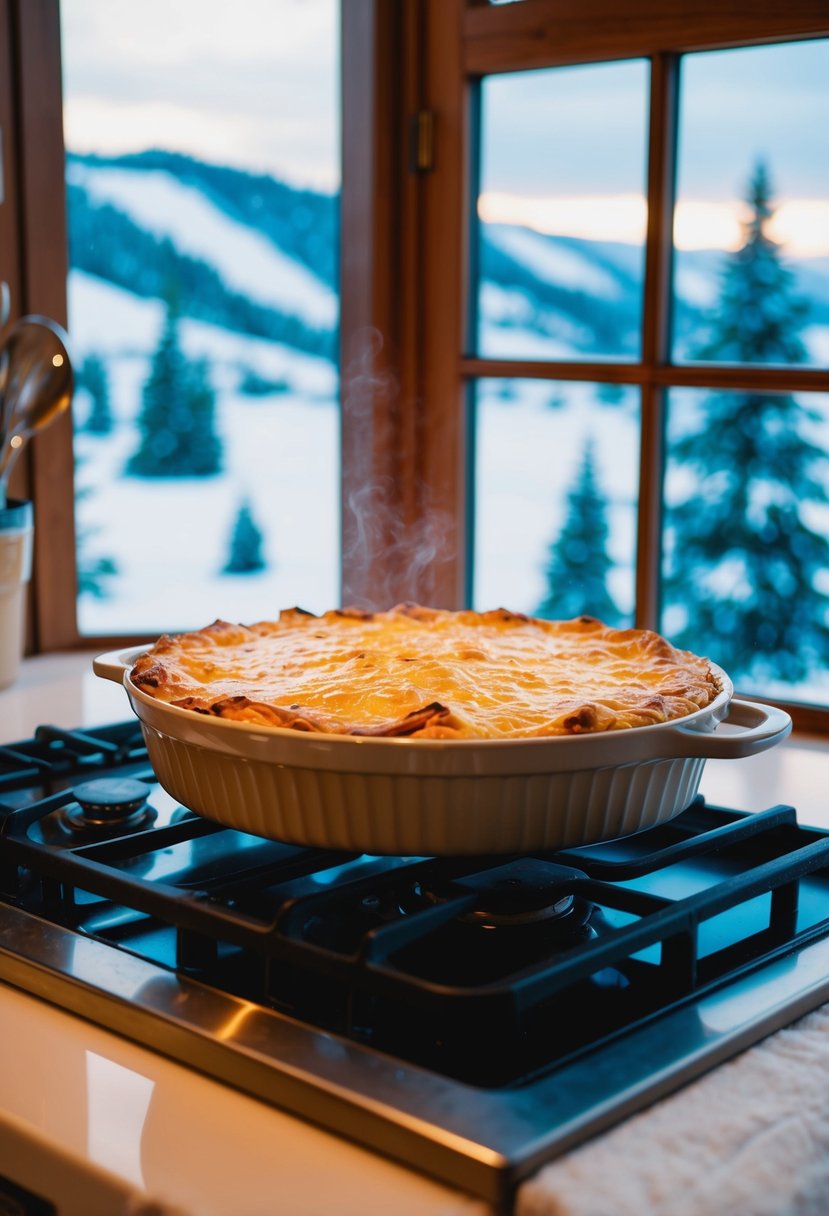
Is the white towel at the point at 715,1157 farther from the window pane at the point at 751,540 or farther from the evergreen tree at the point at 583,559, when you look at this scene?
the evergreen tree at the point at 583,559

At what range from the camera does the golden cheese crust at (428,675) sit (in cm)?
74

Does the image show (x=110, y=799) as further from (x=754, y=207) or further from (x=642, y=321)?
(x=754, y=207)

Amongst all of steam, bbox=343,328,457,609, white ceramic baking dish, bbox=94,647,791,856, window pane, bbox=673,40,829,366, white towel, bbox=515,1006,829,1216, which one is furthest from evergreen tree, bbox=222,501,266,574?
white towel, bbox=515,1006,829,1216

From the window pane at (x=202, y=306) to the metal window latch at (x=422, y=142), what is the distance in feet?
0.39

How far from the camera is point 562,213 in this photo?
1696 mm

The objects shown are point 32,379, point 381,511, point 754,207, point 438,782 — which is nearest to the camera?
point 438,782

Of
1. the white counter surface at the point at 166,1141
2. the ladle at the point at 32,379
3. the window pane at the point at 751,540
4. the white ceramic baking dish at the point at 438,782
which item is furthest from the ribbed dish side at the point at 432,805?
the window pane at the point at 751,540

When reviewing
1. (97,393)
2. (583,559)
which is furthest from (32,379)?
(583,559)

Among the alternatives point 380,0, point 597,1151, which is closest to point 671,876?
point 597,1151

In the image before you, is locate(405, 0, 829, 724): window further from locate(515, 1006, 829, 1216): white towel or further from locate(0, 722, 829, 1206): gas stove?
locate(515, 1006, 829, 1216): white towel

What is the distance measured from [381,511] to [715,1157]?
1.29m

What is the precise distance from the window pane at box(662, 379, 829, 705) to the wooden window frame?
9cm

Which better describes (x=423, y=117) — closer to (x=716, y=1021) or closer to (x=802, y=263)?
(x=802, y=263)

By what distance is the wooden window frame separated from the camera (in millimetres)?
1514
